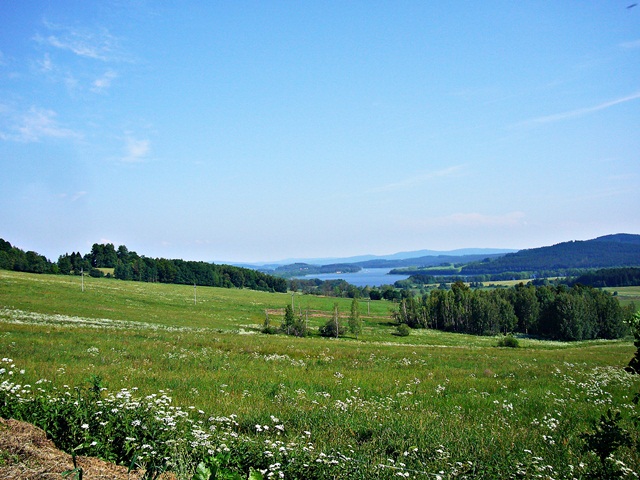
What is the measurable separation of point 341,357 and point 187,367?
37.4 ft

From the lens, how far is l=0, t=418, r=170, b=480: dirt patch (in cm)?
501

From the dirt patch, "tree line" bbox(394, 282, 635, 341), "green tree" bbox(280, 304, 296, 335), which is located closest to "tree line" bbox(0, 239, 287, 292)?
"tree line" bbox(394, 282, 635, 341)

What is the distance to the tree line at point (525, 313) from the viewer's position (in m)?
94.6

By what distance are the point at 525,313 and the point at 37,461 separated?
117 meters

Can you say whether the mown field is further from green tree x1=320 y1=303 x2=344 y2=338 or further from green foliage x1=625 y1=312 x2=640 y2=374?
green tree x1=320 y1=303 x2=344 y2=338

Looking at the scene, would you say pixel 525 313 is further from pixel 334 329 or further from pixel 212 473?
pixel 212 473

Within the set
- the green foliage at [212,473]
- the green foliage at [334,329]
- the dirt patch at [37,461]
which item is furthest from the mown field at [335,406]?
the green foliage at [334,329]

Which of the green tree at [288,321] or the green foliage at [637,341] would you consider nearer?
the green foliage at [637,341]

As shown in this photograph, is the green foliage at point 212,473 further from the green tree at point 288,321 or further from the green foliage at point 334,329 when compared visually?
the green foliage at point 334,329

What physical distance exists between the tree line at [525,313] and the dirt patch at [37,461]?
103 metres

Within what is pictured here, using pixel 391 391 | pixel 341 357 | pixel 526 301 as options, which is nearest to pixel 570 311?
pixel 526 301

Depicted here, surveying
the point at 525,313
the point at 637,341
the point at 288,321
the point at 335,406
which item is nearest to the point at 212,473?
the point at 637,341

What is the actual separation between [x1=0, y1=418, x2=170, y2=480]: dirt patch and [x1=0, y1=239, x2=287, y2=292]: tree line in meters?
143

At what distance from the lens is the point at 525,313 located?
344 ft
